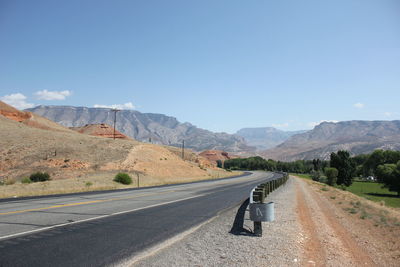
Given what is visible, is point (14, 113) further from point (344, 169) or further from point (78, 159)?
point (344, 169)

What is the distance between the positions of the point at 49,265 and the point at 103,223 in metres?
4.43

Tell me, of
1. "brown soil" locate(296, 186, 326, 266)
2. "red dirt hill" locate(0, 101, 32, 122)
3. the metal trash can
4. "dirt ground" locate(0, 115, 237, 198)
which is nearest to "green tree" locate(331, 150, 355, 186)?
"dirt ground" locate(0, 115, 237, 198)

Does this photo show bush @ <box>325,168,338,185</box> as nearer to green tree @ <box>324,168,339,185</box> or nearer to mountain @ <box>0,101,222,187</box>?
green tree @ <box>324,168,339,185</box>

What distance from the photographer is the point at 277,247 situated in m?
8.30

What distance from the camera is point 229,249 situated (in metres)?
7.99

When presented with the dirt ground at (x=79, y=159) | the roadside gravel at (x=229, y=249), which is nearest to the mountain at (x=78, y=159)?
the dirt ground at (x=79, y=159)

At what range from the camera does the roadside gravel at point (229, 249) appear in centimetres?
693

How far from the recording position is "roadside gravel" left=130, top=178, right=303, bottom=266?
6.93m

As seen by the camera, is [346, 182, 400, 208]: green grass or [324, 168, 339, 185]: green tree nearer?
[346, 182, 400, 208]: green grass

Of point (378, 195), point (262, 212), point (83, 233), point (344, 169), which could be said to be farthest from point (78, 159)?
point (344, 169)

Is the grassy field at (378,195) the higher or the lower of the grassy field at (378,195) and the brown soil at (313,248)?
the lower

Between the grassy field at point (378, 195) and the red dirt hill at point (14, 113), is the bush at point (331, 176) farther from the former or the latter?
the red dirt hill at point (14, 113)

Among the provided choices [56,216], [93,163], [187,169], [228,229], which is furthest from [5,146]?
[228,229]

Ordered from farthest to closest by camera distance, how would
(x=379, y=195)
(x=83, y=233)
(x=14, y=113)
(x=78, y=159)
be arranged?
(x=14, y=113), (x=379, y=195), (x=78, y=159), (x=83, y=233)
